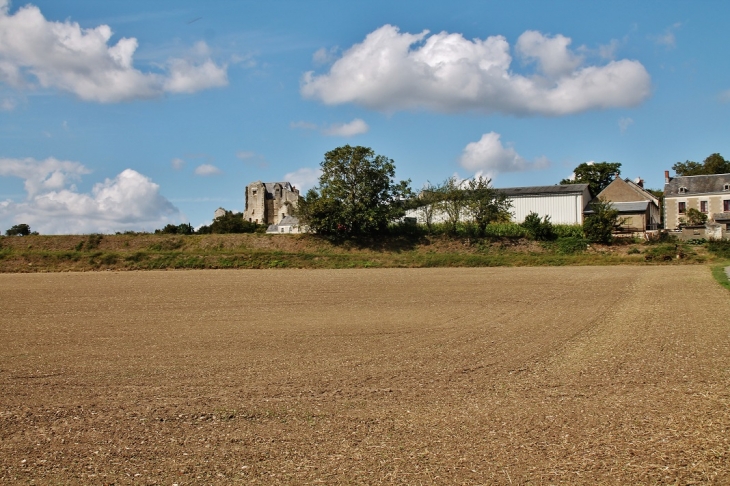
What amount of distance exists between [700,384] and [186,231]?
210 feet

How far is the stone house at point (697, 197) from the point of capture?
3184 inches

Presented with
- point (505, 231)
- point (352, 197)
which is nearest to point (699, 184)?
point (505, 231)

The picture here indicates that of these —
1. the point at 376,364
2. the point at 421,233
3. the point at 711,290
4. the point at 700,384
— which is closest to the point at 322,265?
the point at 421,233

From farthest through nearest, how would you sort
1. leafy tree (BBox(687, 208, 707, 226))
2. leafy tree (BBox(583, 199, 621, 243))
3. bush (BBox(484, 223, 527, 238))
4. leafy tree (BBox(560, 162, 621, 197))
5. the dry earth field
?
leafy tree (BBox(560, 162, 621, 197)) → leafy tree (BBox(687, 208, 707, 226)) → bush (BBox(484, 223, 527, 238)) → leafy tree (BBox(583, 199, 621, 243)) → the dry earth field

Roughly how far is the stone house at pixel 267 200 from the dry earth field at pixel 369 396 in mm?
92193

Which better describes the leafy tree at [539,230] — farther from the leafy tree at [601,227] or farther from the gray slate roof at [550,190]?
the gray slate roof at [550,190]

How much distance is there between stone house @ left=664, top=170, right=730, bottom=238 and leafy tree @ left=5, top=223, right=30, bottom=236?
76029mm

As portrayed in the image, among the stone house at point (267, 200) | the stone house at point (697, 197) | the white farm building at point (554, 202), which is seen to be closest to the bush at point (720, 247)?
the white farm building at point (554, 202)

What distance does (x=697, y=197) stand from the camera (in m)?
82.6

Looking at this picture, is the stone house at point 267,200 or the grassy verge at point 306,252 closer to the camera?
the grassy verge at point 306,252

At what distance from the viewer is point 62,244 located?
184 ft

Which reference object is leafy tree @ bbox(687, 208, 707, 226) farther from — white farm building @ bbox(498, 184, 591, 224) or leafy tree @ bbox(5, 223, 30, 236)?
leafy tree @ bbox(5, 223, 30, 236)

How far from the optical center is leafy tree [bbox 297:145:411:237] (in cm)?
5850

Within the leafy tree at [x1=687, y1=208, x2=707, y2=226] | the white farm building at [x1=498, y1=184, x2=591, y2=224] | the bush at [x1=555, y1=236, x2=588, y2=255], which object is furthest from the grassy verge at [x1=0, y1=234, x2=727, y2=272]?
the leafy tree at [x1=687, y1=208, x2=707, y2=226]
